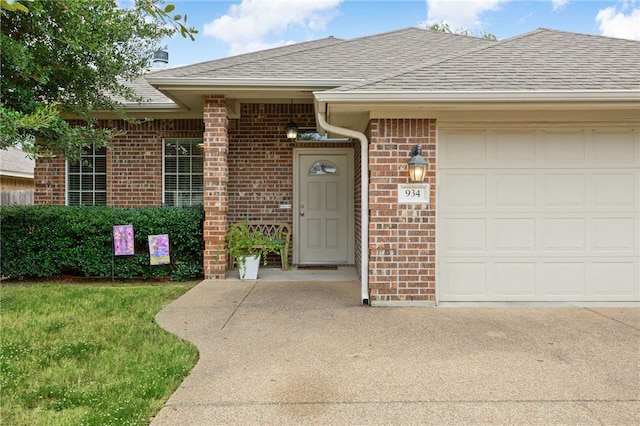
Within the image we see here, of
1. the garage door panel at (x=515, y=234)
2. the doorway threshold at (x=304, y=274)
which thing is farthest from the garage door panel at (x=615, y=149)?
the doorway threshold at (x=304, y=274)

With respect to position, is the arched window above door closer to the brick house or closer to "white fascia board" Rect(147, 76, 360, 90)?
"white fascia board" Rect(147, 76, 360, 90)

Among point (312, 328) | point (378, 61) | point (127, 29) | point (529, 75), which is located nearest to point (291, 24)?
point (378, 61)

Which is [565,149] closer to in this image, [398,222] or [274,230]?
[398,222]

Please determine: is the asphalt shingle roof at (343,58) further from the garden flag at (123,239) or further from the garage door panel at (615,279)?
the garage door panel at (615,279)

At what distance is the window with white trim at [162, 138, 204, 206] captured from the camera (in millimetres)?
8398

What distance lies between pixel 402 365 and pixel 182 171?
6.39 metres

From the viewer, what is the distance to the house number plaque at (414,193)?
5191mm

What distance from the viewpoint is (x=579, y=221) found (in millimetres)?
5316

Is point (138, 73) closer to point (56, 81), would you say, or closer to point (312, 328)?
point (56, 81)

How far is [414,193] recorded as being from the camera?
17.1 feet

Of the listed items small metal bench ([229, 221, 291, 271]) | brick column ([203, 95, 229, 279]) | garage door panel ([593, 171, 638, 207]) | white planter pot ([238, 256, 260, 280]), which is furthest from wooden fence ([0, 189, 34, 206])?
garage door panel ([593, 171, 638, 207])

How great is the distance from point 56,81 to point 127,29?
47.6 inches

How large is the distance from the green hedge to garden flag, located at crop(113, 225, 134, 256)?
0.13 metres

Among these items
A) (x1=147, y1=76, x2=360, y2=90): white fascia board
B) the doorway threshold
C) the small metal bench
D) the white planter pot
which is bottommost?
the doorway threshold
